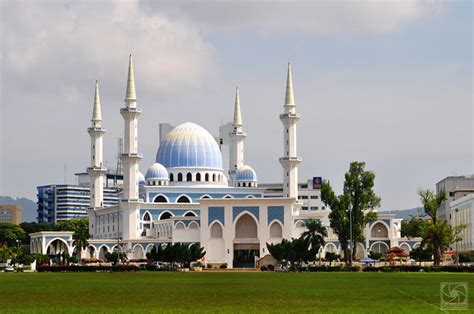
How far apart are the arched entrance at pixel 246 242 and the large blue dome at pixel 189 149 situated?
52.2ft

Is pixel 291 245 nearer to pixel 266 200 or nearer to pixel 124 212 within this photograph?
pixel 266 200

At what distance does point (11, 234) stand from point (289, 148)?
52.9 m

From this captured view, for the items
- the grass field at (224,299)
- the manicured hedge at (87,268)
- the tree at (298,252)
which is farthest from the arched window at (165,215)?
the grass field at (224,299)

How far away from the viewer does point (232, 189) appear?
107312 millimetres

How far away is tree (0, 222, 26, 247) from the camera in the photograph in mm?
134000

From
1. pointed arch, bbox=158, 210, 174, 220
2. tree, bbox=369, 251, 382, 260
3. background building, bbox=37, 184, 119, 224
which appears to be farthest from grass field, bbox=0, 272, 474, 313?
background building, bbox=37, 184, 119, 224

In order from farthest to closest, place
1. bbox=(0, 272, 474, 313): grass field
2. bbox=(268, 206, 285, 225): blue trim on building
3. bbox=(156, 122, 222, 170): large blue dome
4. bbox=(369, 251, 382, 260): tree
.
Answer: bbox=(156, 122, 222, 170): large blue dome
bbox=(268, 206, 285, 225): blue trim on building
bbox=(369, 251, 382, 260): tree
bbox=(0, 272, 474, 313): grass field

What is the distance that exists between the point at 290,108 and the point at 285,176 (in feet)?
21.7

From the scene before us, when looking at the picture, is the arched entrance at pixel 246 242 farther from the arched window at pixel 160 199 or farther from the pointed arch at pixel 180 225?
the arched window at pixel 160 199

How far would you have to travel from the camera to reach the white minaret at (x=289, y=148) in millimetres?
96000

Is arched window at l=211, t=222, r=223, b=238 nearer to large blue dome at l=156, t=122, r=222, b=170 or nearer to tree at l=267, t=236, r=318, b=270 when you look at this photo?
large blue dome at l=156, t=122, r=222, b=170

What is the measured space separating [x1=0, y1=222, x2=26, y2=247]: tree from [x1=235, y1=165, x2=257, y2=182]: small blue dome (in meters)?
37.9

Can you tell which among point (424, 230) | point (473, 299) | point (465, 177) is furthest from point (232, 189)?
point (473, 299)

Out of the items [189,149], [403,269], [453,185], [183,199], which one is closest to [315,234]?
[403,269]
